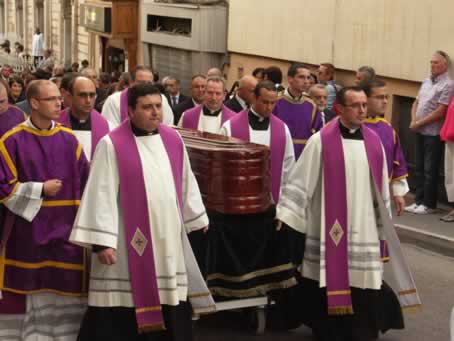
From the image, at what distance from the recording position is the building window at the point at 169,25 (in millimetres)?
22284

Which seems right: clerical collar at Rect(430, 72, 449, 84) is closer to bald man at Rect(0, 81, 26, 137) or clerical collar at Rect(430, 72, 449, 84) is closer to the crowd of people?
the crowd of people

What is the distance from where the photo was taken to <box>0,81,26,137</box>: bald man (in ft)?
24.9

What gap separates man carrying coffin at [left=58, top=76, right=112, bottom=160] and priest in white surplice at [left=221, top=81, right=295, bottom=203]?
124 cm

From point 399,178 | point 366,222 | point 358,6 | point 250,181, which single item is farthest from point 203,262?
point 358,6

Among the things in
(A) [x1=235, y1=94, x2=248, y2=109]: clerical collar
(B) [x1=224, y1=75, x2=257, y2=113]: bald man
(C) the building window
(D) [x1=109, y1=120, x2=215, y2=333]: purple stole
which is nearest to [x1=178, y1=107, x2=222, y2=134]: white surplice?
(B) [x1=224, y1=75, x2=257, y2=113]: bald man

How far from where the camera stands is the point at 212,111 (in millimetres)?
10062

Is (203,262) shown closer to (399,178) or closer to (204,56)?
(399,178)

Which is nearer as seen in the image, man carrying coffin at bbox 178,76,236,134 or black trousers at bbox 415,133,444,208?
man carrying coffin at bbox 178,76,236,134

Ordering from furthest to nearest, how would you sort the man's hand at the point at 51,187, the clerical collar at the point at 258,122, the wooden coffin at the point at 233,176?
1. the clerical collar at the point at 258,122
2. the wooden coffin at the point at 233,176
3. the man's hand at the point at 51,187

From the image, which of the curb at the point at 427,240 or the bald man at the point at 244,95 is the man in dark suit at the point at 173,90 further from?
the curb at the point at 427,240

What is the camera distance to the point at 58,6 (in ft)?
123

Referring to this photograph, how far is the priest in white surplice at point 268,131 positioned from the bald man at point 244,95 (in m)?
1.61

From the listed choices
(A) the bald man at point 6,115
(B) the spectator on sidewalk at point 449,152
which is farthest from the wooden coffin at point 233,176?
(B) the spectator on sidewalk at point 449,152

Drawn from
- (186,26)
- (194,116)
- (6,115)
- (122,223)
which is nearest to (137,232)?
(122,223)
